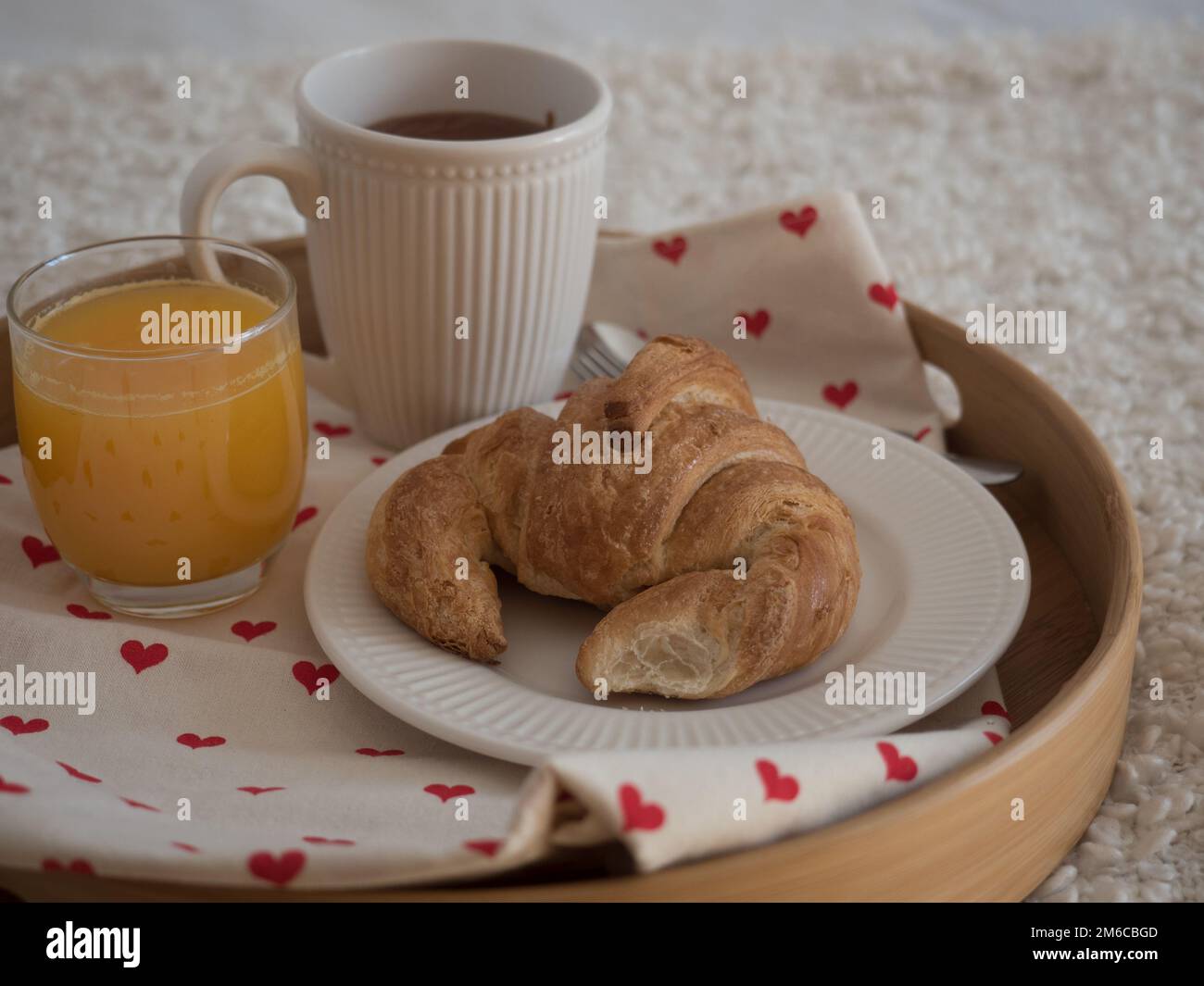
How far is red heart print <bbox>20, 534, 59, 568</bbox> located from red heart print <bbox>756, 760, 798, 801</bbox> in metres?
0.76

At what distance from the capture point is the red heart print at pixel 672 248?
5.42ft

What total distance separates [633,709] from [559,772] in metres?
0.22

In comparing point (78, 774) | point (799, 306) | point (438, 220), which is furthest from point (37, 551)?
point (799, 306)

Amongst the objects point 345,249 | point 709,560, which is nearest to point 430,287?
point 345,249

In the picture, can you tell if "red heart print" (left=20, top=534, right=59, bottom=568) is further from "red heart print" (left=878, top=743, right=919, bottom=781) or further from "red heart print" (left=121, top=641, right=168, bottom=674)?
"red heart print" (left=878, top=743, right=919, bottom=781)

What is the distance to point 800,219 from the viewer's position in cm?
159

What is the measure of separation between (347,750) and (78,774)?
0.66ft

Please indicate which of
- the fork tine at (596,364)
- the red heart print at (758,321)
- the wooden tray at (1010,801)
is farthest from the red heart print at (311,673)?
the red heart print at (758,321)

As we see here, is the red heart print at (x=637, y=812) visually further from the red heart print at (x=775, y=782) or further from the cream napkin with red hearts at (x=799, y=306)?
the cream napkin with red hearts at (x=799, y=306)

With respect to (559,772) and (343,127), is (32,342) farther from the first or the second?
(559,772)

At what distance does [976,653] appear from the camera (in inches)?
42.7

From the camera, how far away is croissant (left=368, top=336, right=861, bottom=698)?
3.54 ft

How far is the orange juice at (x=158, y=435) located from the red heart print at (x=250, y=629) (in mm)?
52

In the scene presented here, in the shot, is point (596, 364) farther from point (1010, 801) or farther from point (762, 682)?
point (1010, 801)
